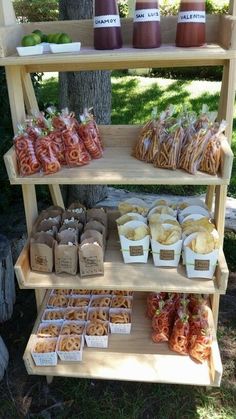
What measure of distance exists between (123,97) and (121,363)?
389 centimetres

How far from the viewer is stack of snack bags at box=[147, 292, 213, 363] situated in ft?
6.62

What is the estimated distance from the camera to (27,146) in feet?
5.70

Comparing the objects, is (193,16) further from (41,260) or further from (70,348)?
(70,348)

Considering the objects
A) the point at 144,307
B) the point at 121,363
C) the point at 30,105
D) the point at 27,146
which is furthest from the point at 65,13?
the point at 121,363

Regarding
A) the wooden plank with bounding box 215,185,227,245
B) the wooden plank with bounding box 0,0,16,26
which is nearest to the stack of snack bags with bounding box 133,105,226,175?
the wooden plank with bounding box 215,185,227,245

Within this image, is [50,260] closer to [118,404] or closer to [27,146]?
[27,146]

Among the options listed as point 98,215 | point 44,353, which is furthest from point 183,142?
point 44,353

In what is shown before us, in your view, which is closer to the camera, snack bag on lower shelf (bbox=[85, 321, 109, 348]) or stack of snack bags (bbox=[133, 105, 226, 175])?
stack of snack bags (bbox=[133, 105, 226, 175])

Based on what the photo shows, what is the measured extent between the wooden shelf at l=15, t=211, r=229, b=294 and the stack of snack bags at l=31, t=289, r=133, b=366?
1.07ft

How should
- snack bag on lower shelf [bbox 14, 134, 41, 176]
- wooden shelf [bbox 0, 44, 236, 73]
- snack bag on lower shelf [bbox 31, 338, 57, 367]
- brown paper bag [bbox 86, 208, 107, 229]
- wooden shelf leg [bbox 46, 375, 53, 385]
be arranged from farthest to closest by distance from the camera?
1. wooden shelf leg [bbox 46, 375, 53, 385]
2. brown paper bag [bbox 86, 208, 107, 229]
3. snack bag on lower shelf [bbox 31, 338, 57, 367]
4. snack bag on lower shelf [bbox 14, 134, 41, 176]
5. wooden shelf [bbox 0, 44, 236, 73]

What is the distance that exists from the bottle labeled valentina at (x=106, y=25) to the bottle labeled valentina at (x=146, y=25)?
71 mm

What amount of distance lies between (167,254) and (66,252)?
428 mm

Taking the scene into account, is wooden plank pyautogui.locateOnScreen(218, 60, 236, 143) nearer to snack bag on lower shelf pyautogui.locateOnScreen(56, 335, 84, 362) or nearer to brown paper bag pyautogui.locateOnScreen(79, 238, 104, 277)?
brown paper bag pyautogui.locateOnScreen(79, 238, 104, 277)

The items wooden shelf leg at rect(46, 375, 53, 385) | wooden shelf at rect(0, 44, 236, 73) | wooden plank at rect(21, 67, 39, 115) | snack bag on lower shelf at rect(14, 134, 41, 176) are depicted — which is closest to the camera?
wooden shelf at rect(0, 44, 236, 73)
